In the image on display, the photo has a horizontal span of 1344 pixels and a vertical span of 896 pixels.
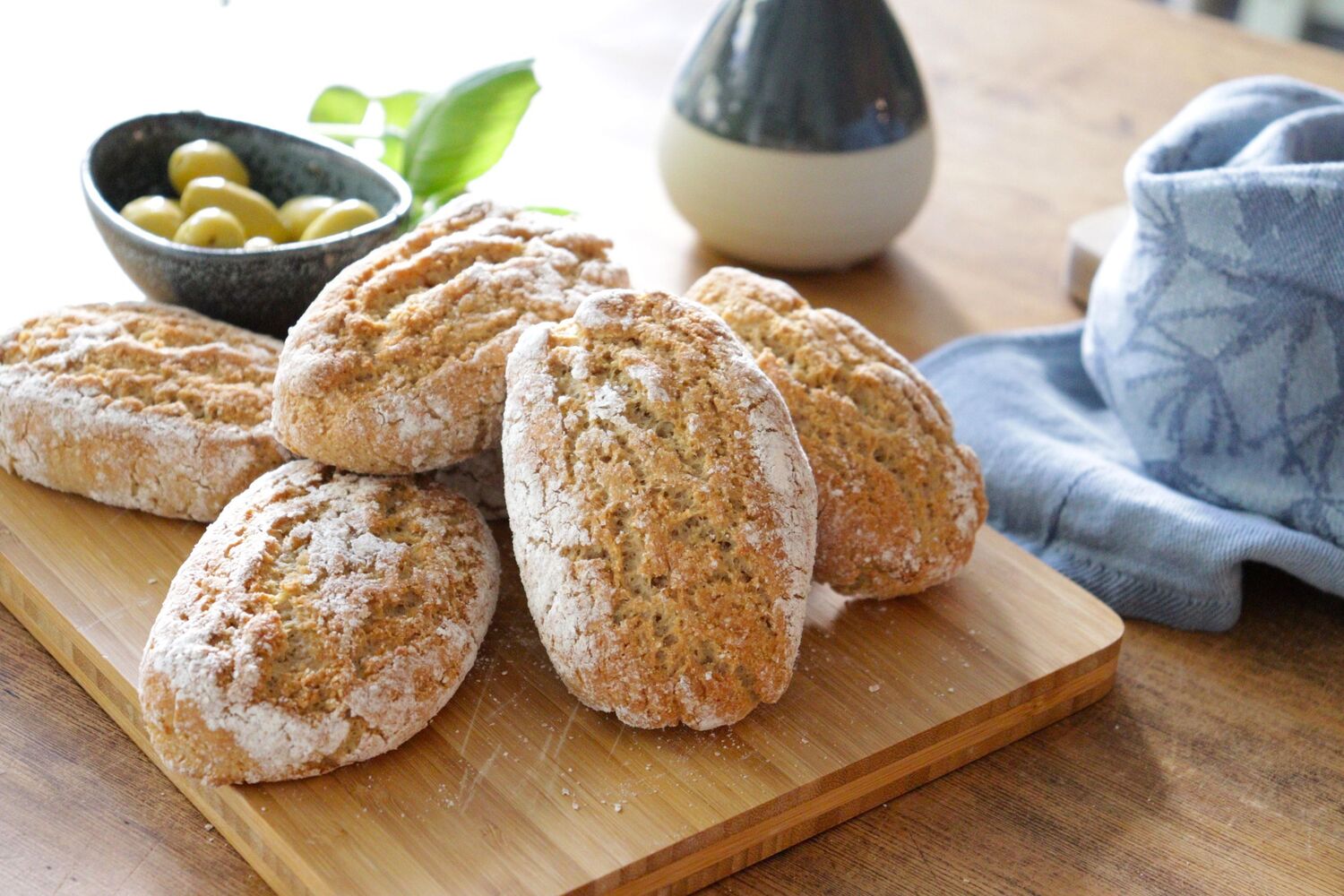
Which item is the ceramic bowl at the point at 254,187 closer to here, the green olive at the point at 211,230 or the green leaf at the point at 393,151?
the green olive at the point at 211,230

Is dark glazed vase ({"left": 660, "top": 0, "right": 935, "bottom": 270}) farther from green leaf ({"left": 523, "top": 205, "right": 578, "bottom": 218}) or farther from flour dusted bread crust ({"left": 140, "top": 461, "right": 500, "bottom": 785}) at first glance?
flour dusted bread crust ({"left": 140, "top": 461, "right": 500, "bottom": 785})

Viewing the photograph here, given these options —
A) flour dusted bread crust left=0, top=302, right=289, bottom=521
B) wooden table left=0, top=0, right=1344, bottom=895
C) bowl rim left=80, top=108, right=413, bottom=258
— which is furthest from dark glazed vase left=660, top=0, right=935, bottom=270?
flour dusted bread crust left=0, top=302, right=289, bottom=521

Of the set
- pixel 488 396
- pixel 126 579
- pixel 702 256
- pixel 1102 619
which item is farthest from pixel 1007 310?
pixel 126 579

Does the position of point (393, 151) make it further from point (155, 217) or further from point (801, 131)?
point (801, 131)

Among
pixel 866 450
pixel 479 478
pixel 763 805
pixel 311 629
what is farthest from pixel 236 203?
pixel 763 805

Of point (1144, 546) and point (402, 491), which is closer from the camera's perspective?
point (402, 491)

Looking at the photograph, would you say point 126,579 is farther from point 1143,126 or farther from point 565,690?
point 1143,126
